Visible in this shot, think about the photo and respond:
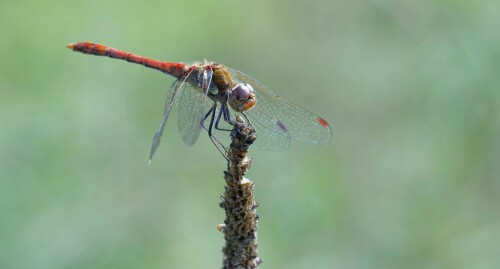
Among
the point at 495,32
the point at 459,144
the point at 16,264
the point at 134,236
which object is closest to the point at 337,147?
the point at 459,144

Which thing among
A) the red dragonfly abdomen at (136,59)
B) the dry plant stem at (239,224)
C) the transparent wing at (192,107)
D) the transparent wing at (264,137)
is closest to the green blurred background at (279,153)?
the red dragonfly abdomen at (136,59)

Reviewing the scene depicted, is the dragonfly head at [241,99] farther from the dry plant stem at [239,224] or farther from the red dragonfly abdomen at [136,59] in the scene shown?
the dry plant stem at [239,224]

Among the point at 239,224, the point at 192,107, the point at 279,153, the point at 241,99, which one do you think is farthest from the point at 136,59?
the point at 239,224

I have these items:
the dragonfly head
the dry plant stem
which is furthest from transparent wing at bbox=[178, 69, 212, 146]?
the dry plant stem

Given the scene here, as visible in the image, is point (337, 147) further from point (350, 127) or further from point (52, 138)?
point (52, 138)

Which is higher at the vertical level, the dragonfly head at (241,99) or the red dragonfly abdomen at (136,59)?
the red dragonfly abdomen at (136,59)

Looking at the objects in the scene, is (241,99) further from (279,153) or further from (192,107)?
(279,153)
